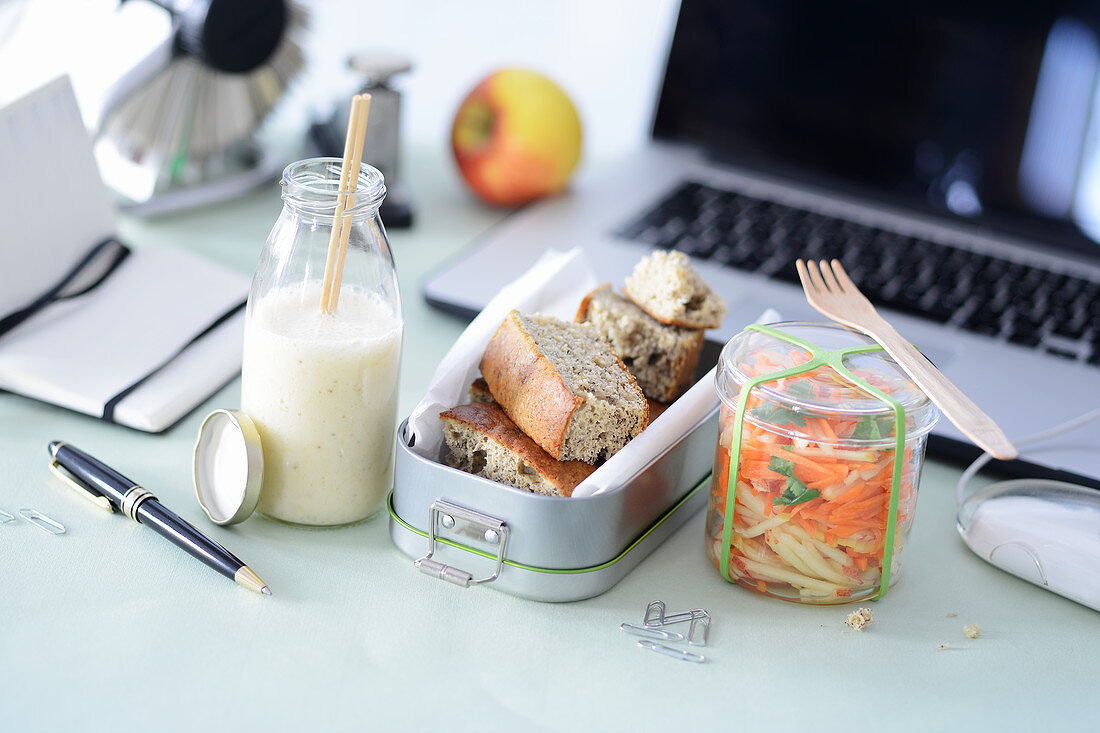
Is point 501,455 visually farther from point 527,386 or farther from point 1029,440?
point 1029,440

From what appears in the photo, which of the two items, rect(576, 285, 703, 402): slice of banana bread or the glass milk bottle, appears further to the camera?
rect(576, 285, 703, 402): slice of banana bread

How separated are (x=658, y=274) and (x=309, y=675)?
1.35 feet

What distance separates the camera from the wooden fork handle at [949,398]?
0.66m

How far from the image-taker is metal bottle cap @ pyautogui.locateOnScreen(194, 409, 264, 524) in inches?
29.5

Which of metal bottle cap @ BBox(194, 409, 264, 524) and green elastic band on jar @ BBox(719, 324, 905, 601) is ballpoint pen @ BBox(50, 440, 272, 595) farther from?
green elastic band on jar @ BBox(719, 324, 905, 601)

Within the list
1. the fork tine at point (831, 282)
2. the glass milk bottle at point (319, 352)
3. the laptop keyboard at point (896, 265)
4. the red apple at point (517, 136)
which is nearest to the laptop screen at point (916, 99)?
the laptop keyboard at point (896, 265)

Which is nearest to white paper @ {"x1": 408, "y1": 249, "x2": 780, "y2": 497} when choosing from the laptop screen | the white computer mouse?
the white computer mouse

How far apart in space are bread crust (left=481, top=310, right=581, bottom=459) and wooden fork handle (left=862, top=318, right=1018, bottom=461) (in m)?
0.23

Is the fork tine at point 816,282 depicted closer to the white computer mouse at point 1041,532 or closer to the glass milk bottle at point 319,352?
the white computer mouse at point 1041,532

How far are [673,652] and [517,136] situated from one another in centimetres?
79

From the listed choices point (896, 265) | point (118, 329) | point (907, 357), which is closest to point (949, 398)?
point (907, 357)

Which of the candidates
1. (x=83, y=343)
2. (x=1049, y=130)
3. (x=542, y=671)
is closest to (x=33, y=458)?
(x=83, y=343)

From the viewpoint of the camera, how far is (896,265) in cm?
123

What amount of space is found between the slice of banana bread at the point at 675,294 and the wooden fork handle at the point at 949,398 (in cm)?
14
